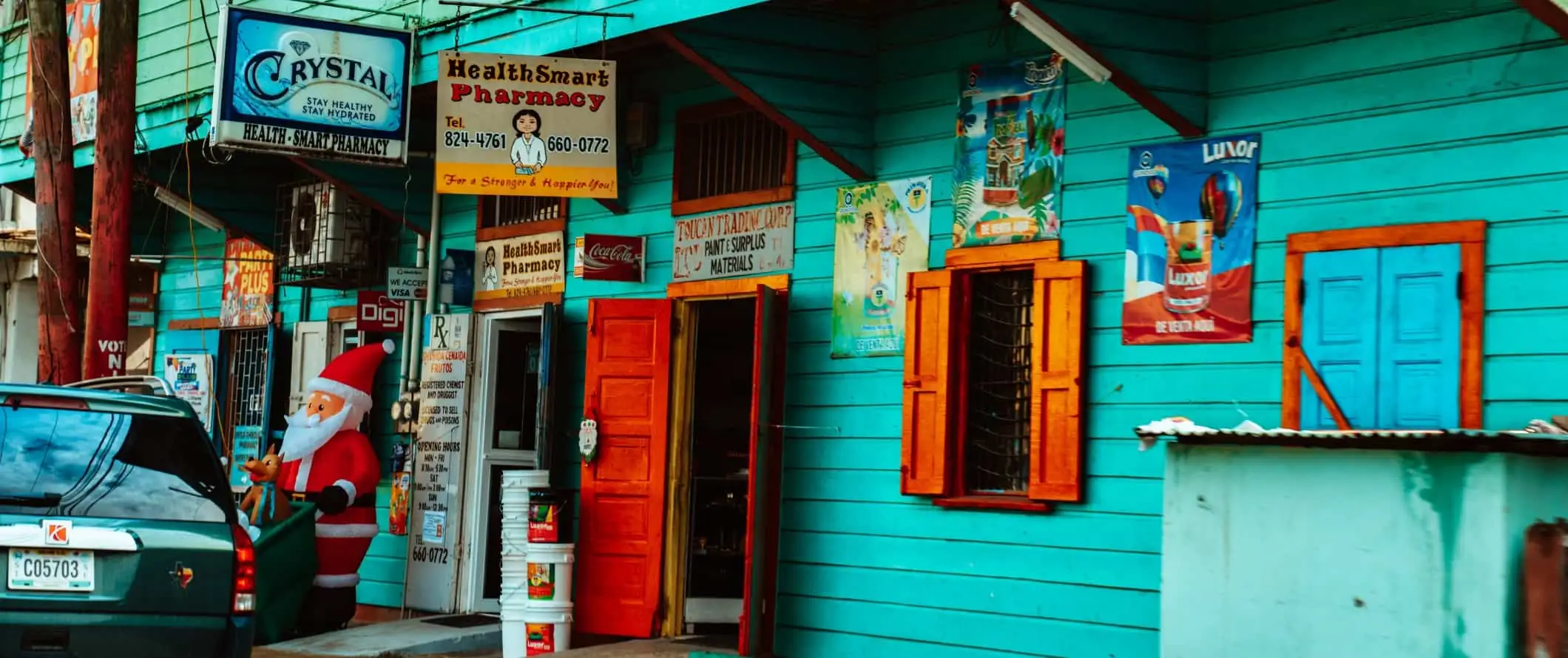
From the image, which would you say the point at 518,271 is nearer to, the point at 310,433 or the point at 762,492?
the point at 310,433

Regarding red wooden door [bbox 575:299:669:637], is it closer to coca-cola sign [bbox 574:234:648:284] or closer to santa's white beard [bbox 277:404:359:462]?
coca-cola sign [bbox 574:234:648:284]

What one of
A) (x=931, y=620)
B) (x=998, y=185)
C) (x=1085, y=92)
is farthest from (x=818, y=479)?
(x=1085, y=92)

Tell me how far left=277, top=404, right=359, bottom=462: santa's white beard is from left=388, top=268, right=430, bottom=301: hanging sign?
1028 mm

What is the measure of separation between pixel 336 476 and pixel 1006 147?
20.4ft

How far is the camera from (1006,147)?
10.0 meters

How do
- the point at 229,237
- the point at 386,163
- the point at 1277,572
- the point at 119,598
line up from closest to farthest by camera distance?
the point at 1277,572
the point at 119,598
the point at 386,163
the point at 229,237

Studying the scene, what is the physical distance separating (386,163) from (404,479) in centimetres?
331

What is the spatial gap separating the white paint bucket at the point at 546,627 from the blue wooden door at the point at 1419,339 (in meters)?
5.78

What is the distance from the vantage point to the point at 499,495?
1416 cm

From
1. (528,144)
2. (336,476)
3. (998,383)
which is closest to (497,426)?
(336,476)

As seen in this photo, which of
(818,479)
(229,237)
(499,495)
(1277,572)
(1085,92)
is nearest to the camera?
(1277,572)

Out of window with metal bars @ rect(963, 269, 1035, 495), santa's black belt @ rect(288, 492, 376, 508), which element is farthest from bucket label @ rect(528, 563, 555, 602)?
window with metal bars @ rect(963, 269, 1035, 495)

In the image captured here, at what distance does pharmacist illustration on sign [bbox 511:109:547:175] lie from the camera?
11.2 metres

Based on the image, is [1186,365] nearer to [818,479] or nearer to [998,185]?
[998,185]
